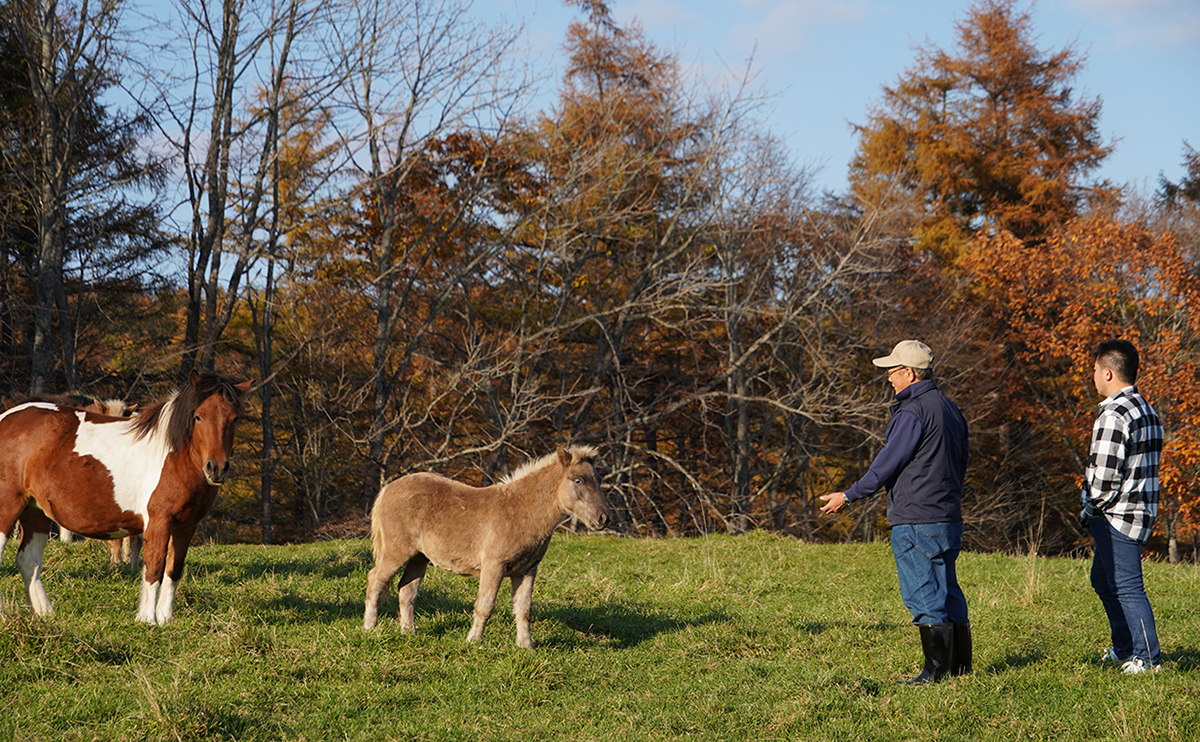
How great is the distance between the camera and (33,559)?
23.0 ft

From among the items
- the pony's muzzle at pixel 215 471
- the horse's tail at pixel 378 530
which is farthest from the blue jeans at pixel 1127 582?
the pony's muzzle at pixel 215 471

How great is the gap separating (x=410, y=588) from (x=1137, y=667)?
5.30m

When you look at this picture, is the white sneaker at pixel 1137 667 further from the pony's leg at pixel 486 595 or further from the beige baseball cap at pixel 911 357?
the pony's leg at pixel 486 595

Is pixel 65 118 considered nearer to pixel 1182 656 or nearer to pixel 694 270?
pixel 694 270

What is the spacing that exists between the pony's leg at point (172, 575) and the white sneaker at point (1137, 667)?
6.96 m

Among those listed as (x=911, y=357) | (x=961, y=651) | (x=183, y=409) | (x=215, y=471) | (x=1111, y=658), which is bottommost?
(x=1111, y=658)

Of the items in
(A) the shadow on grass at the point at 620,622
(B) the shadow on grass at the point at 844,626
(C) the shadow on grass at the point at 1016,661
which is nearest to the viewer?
(C) the shadow on grass at the point at 1016,661

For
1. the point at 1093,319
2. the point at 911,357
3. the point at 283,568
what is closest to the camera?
the point at 911,357

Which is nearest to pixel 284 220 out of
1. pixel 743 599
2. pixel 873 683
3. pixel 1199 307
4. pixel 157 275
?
pixel 157 275

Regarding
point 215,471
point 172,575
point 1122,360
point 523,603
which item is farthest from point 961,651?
point 172,575

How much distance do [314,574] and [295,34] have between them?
1566cm

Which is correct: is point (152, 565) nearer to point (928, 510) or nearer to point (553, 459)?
point (553, 459)

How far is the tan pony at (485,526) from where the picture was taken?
666 centimetres

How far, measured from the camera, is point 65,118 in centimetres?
1809
